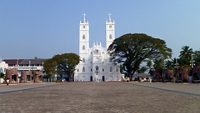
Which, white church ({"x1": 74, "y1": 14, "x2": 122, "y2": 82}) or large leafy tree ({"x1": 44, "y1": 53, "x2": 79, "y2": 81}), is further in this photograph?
white church ({"x1": 74, "y1": 14, "x2": 122, "y2": 82})

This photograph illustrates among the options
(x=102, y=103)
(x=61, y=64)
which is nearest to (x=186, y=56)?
(x=61, y=64)

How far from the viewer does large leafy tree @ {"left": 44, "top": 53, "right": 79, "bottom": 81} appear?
113000mm

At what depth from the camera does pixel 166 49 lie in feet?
325

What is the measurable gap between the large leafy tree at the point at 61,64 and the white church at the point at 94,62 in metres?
9.83

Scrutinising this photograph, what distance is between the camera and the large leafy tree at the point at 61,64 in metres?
113

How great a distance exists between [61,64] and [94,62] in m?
15.3

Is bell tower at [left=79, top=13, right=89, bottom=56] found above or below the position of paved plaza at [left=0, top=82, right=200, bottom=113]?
above

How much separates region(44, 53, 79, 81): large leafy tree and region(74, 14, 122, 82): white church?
983cm

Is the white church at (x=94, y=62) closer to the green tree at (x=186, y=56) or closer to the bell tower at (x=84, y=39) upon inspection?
the bell tower at (x=84, y=39)

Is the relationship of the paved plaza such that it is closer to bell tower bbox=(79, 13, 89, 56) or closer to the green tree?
the green tree

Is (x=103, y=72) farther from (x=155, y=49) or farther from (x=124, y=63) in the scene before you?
(x=155, y=49)

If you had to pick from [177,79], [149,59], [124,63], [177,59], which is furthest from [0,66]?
[177,79]

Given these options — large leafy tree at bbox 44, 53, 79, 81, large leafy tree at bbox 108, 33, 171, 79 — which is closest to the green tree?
large leafy tree at bbox 108, 33, 171, 79

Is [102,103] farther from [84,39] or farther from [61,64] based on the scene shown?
[84,39]
